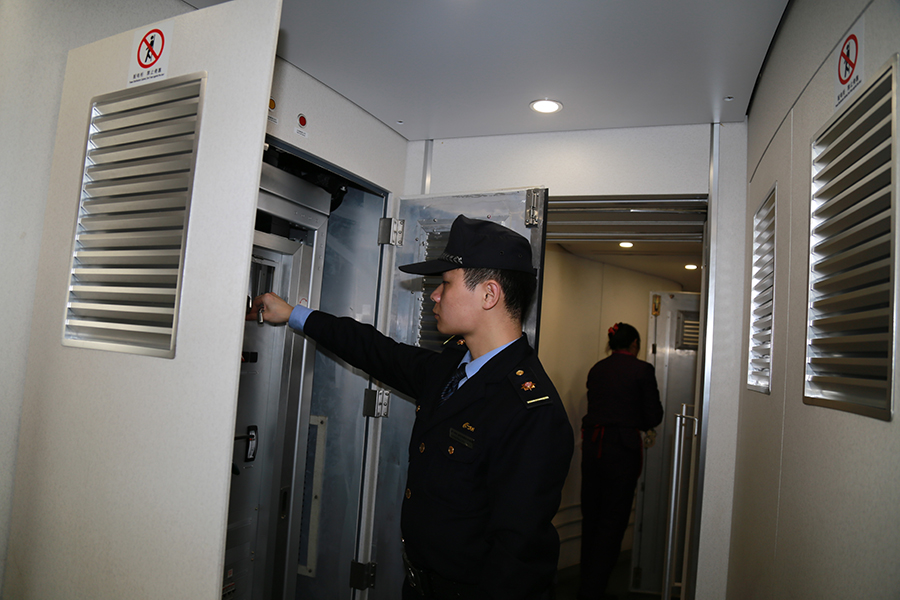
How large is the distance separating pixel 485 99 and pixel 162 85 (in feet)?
4.64

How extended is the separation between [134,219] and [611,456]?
324cm

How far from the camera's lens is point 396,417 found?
2.72 meters

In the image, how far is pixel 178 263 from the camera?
1.32m

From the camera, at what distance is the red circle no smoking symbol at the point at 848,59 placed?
1.13 m

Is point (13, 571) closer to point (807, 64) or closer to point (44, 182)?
point (44, 182)

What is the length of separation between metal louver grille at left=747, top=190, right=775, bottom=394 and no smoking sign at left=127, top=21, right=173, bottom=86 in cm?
184

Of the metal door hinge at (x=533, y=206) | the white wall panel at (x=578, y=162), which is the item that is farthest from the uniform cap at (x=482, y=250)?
the white wall panel at (x=578, y=162)

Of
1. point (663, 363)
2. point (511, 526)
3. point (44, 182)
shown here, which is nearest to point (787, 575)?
point (511, 526)

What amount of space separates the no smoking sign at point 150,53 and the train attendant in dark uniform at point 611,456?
3309 millimetres

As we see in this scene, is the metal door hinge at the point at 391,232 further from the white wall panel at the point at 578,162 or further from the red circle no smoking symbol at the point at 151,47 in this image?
the red circle no smoking symbol at the point at 151,47

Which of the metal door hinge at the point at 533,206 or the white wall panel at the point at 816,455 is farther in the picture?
the metal door hinge at the point at 533,206

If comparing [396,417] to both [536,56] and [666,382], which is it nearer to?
[536,56]

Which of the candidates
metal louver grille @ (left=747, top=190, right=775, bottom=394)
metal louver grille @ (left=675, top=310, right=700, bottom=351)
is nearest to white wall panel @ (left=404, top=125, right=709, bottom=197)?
metal louver grille @ (left=747, top=190, right=775, bottom=394)

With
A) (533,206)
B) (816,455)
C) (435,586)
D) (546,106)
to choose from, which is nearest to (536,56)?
(546,106)
